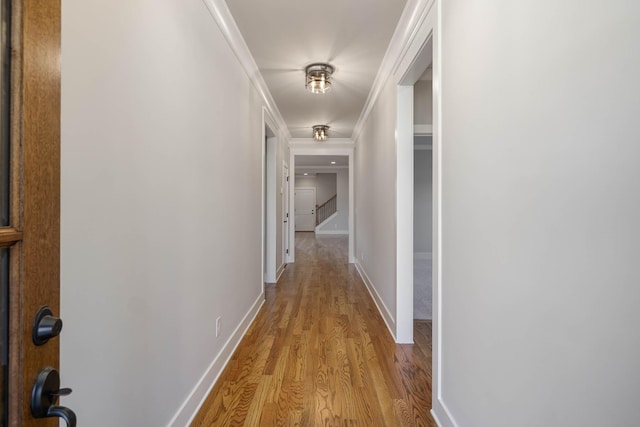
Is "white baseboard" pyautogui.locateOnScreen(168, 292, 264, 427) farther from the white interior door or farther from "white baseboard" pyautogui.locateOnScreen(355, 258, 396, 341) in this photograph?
the white interior door

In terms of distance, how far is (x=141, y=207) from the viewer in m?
1.18

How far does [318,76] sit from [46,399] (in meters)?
2.96

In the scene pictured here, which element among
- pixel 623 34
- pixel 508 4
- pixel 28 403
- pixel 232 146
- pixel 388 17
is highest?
pixel 388 17

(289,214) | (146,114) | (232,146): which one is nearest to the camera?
(146,114)

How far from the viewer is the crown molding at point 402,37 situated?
Result: 1847mm

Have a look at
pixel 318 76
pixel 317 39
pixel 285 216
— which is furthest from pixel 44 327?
pixel 285 216

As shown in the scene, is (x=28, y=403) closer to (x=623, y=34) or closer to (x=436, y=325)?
(x=623, y=34)

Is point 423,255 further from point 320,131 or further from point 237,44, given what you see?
point 237,44

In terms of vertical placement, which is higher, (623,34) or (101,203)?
(623,34)

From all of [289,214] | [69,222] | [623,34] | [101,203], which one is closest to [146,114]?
[101,203]

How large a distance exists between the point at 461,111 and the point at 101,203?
145cm

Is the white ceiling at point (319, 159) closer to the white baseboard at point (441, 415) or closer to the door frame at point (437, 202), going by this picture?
the door frame at point (437, 202)

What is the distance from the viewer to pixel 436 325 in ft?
5.32

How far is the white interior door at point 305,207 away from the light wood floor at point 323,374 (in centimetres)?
987
